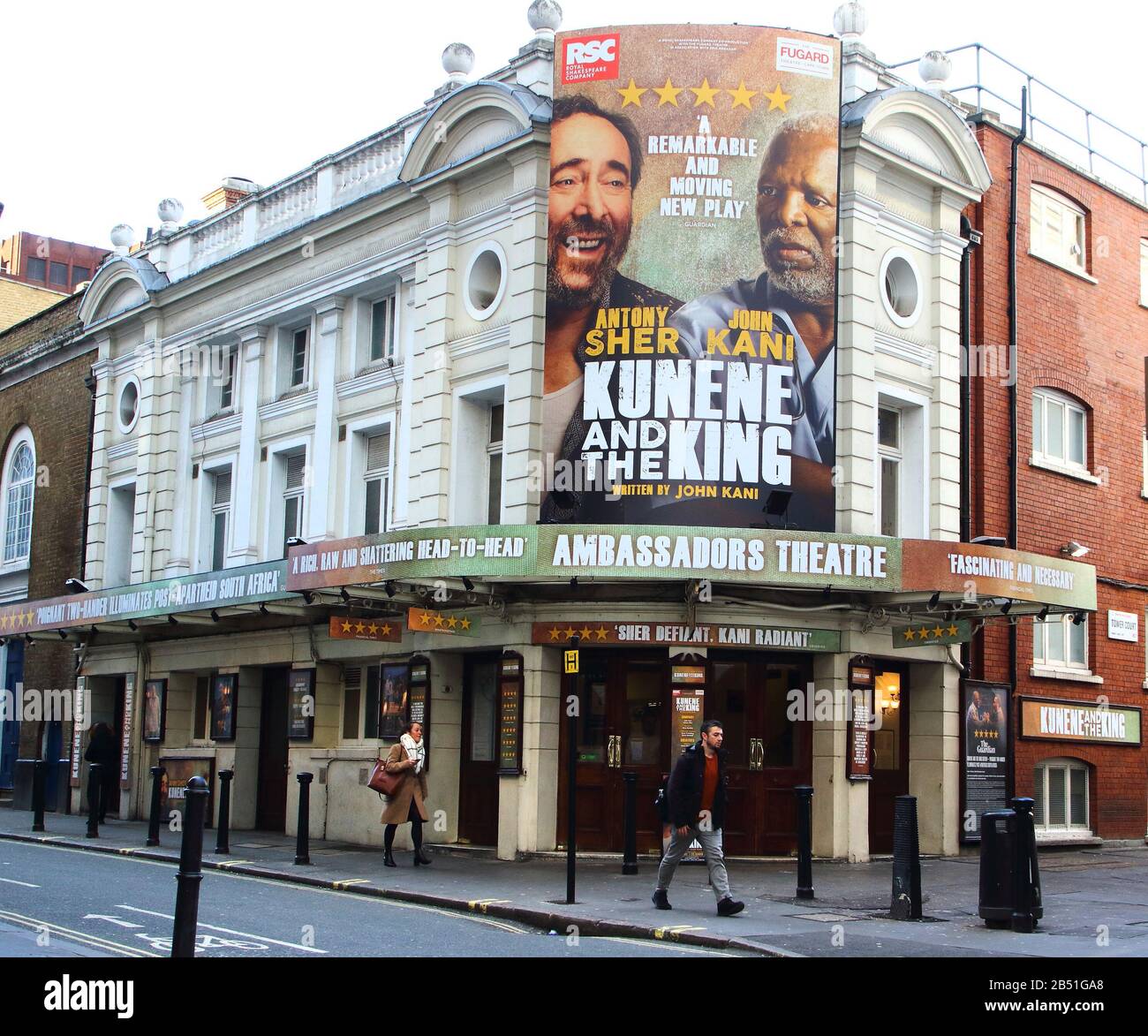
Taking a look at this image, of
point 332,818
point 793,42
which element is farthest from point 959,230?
point 332,818

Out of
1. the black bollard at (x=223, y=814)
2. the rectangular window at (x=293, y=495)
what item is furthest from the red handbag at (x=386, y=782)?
the rectangular window at (x=293, y=495)

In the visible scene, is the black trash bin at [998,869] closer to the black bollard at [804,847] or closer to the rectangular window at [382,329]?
the black bollard at [804,847]

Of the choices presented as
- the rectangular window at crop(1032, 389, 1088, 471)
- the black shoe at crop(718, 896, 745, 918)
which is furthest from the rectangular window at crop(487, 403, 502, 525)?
the black shoe at crop(718, 896, 745, 918)

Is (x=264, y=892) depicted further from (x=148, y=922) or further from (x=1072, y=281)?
(x=1072, y=281)

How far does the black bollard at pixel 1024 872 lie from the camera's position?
42.8ft

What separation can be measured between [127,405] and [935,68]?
54.3 feet

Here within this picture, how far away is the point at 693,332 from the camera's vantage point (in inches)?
751

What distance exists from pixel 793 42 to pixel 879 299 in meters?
3.56

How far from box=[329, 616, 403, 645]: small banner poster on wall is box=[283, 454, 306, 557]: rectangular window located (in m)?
4.45

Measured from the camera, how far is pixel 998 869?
521 inches

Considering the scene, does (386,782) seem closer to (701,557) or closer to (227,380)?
(701,557)

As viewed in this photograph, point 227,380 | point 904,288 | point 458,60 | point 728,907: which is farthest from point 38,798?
point 904,288

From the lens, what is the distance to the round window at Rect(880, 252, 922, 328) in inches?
830
